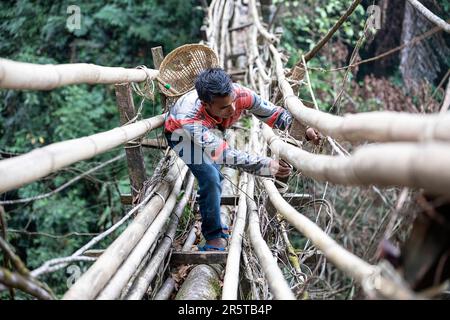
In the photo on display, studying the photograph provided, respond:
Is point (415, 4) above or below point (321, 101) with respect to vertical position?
above

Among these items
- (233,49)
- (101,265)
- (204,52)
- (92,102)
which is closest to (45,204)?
A: (92,102)

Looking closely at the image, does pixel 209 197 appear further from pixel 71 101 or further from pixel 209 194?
pixel 71 101

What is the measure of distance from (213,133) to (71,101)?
4003 millimetres

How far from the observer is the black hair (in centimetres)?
222

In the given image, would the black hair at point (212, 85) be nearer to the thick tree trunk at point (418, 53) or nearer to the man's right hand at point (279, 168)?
the man's right hand at point (279, 168)

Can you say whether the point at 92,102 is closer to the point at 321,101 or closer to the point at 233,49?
the point at 233,49

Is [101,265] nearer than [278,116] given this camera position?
Yes

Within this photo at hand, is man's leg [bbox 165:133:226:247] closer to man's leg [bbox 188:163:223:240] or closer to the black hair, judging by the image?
man's leg [bbox 188:163:223:240]

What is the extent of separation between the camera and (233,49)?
5918 millimetres

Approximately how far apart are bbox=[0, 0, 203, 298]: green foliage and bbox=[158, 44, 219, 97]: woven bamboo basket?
250cm

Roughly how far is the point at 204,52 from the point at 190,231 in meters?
1.09

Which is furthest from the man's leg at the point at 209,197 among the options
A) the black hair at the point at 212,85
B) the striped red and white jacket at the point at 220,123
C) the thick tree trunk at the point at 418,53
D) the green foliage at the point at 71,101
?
the thick tree trunk at the point at 418,53

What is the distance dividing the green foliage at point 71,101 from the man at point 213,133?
3044 mm

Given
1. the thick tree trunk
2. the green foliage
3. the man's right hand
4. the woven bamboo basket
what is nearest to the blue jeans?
the man's right hand
